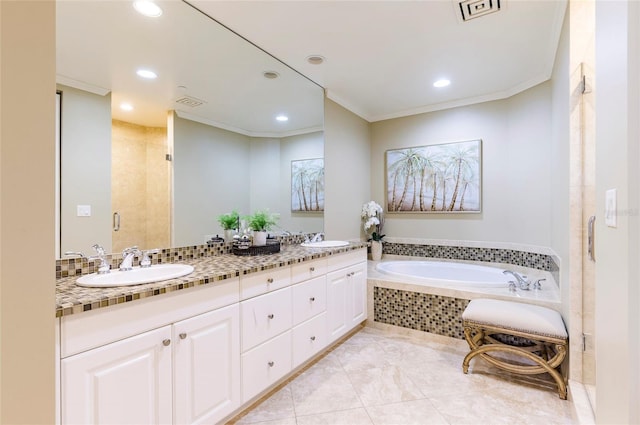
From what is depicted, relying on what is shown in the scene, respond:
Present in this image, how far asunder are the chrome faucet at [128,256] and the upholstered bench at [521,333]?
2.23 m

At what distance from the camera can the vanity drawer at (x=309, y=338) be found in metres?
2.14

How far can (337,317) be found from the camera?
2.61 meters


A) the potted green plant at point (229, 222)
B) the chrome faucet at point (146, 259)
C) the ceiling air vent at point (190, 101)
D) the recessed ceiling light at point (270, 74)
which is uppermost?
the recessed ceiling light at point (270, 74)

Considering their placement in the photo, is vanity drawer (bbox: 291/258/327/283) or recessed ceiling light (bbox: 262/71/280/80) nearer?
vanity drawer (bbox: 291/258/327/283)

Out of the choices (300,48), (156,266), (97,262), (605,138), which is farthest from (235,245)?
(605,138)

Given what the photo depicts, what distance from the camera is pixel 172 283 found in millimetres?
1383

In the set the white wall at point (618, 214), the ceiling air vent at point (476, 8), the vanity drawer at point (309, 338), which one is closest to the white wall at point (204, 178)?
the vanity drawer at point (309, 338)

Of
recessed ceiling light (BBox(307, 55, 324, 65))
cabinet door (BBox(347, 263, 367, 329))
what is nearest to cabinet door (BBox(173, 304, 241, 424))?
cabinet door (BBox(347, 263, 367, 329))

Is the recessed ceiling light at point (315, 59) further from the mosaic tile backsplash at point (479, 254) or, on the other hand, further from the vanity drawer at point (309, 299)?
the mosaic tile backsplash at point (479, 254)

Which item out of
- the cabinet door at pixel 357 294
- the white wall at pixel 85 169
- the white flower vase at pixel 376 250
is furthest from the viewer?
the white flower vase at pixel 376 250

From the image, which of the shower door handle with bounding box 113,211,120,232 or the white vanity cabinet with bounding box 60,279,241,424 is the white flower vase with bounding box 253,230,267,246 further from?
the shower door handle with bounding box 113,211,120,232

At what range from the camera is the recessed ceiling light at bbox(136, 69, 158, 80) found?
6.28 feet

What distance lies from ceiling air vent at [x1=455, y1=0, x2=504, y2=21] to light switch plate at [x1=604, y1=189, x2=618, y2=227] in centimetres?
163

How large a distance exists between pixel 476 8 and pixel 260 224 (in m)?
2.06
